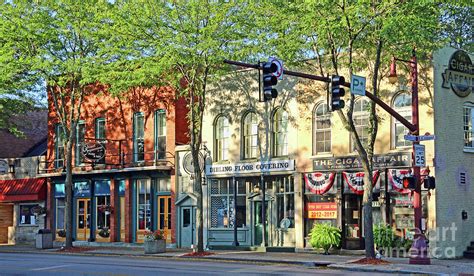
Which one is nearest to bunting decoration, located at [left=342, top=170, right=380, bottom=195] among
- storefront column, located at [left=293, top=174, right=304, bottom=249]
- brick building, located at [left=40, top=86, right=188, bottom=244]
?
storefront column, located at [left=293, top=174, right=304, bottom=249]

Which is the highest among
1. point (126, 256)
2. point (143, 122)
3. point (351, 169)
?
point (143, 122)

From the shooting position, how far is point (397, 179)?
95.6 feet

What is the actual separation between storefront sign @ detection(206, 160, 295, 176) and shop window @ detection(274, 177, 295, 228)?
0.57 metres

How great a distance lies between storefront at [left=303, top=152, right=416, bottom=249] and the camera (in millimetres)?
29188

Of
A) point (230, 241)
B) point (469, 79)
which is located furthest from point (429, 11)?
point (230, 241)

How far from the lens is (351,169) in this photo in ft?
101

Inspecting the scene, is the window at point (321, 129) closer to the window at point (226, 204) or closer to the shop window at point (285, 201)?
the shop window at point (285, 201)

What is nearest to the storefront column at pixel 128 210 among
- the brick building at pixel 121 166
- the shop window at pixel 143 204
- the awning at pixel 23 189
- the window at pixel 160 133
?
the brick building at pixel 121 166

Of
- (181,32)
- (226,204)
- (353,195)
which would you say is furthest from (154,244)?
(181,32)

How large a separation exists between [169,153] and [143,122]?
2945 millimetres

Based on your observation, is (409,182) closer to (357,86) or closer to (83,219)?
(357,86)

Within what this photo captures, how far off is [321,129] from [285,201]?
3630 millimetres

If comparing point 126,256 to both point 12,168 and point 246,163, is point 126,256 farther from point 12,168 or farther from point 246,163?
point 12,168

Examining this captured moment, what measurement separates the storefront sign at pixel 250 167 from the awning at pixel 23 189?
12.7 meters
